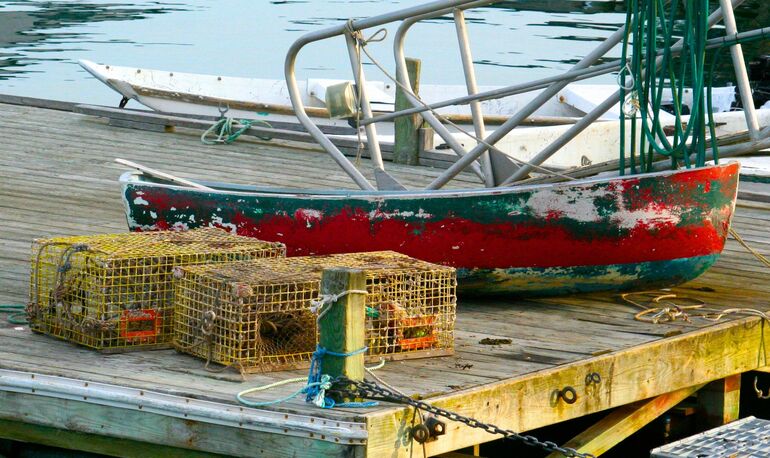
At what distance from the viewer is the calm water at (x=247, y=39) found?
2428 cm

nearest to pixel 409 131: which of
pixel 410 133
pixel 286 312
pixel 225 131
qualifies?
pixel 410 133

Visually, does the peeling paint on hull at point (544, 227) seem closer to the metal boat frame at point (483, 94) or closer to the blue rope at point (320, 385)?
the metal boat frame at point (483, 94)

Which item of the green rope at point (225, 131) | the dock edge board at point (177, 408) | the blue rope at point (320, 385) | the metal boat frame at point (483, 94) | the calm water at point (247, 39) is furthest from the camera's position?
the calm water at point (247, 39)

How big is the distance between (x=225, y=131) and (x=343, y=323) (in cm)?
657

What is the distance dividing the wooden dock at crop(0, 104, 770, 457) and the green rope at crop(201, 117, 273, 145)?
329 centimetres

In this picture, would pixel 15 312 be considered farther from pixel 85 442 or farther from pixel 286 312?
pixel 286 312

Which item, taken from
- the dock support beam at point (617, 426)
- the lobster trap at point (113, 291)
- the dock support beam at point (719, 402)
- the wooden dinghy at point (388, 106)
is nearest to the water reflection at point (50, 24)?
the wooden dinghy at point (388, 106)

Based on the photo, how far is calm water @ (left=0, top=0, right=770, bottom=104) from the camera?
2428 centimetres

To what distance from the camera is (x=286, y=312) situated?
456 centimetres

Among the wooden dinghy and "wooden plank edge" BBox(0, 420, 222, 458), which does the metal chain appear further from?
the wooden dinghy

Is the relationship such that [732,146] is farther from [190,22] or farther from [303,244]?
[190,22]

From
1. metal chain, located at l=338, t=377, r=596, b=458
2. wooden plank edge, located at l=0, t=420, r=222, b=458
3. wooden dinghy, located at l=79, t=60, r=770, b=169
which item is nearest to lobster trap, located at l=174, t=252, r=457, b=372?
wooden plank edge, located at l=0, t=420, r=222, b=458

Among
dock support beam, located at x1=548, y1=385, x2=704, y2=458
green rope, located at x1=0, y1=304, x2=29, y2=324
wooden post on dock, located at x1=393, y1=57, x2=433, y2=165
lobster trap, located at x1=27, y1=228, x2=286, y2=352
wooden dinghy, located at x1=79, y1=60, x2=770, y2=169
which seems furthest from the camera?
wooden dinghy, located at x1=79, y1=60, x2=770, y2=169

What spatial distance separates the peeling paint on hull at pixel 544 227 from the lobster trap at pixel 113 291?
678mm
